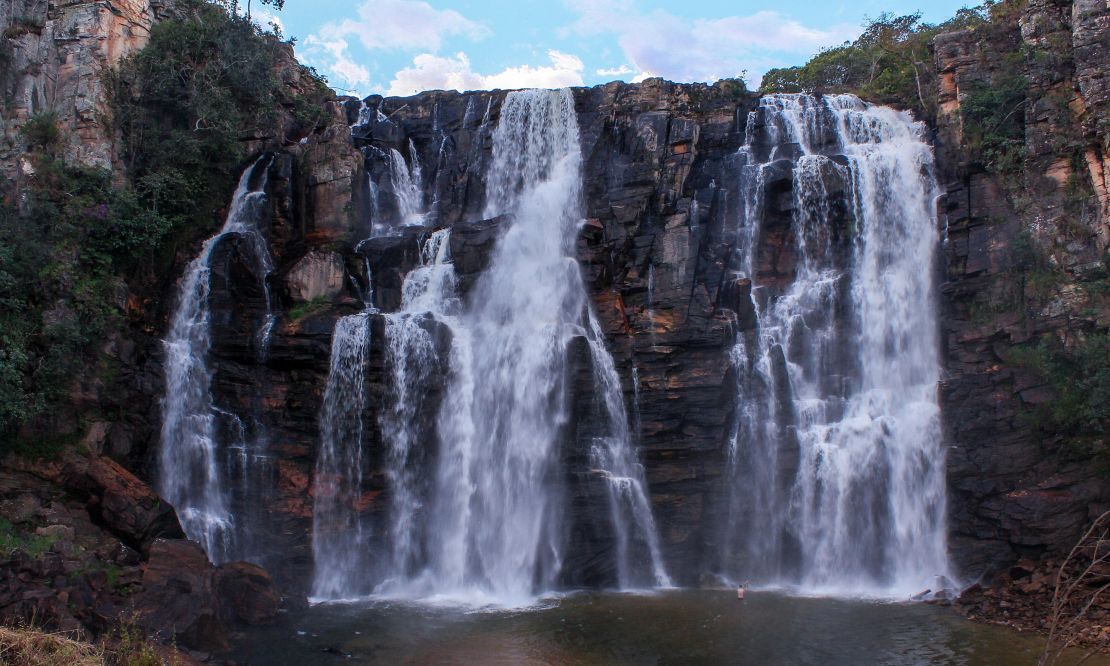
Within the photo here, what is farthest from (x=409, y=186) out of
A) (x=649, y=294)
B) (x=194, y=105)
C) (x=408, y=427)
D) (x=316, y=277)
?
(x=649, y=294)

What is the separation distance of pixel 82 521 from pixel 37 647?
28.3 feet

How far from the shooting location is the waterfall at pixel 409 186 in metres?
29.7

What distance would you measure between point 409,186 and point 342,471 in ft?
37.2

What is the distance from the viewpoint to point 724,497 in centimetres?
2338

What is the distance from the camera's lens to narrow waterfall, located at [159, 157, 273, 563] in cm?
2244

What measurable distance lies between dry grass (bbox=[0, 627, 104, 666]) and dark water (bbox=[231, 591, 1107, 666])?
5014mm

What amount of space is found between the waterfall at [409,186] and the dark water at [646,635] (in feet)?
46.2

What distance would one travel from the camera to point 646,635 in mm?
17625

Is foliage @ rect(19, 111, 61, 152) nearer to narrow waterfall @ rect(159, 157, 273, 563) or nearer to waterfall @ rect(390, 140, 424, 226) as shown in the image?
narrow waterfall @ rect(159, 157, 273, 563)

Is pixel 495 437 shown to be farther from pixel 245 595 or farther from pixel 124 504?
pixel 124 504

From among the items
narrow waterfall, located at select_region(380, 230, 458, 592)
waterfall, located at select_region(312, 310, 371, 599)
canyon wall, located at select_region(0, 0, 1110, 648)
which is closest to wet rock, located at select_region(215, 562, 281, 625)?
canyon wall, located at select_region(0, 0, 1110, 648)

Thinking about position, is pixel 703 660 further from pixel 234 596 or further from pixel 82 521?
pixel 82 521

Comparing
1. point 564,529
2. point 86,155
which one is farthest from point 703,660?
point 86,155

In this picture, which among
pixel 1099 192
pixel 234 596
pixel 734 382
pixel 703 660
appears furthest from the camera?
pixel 734 382
